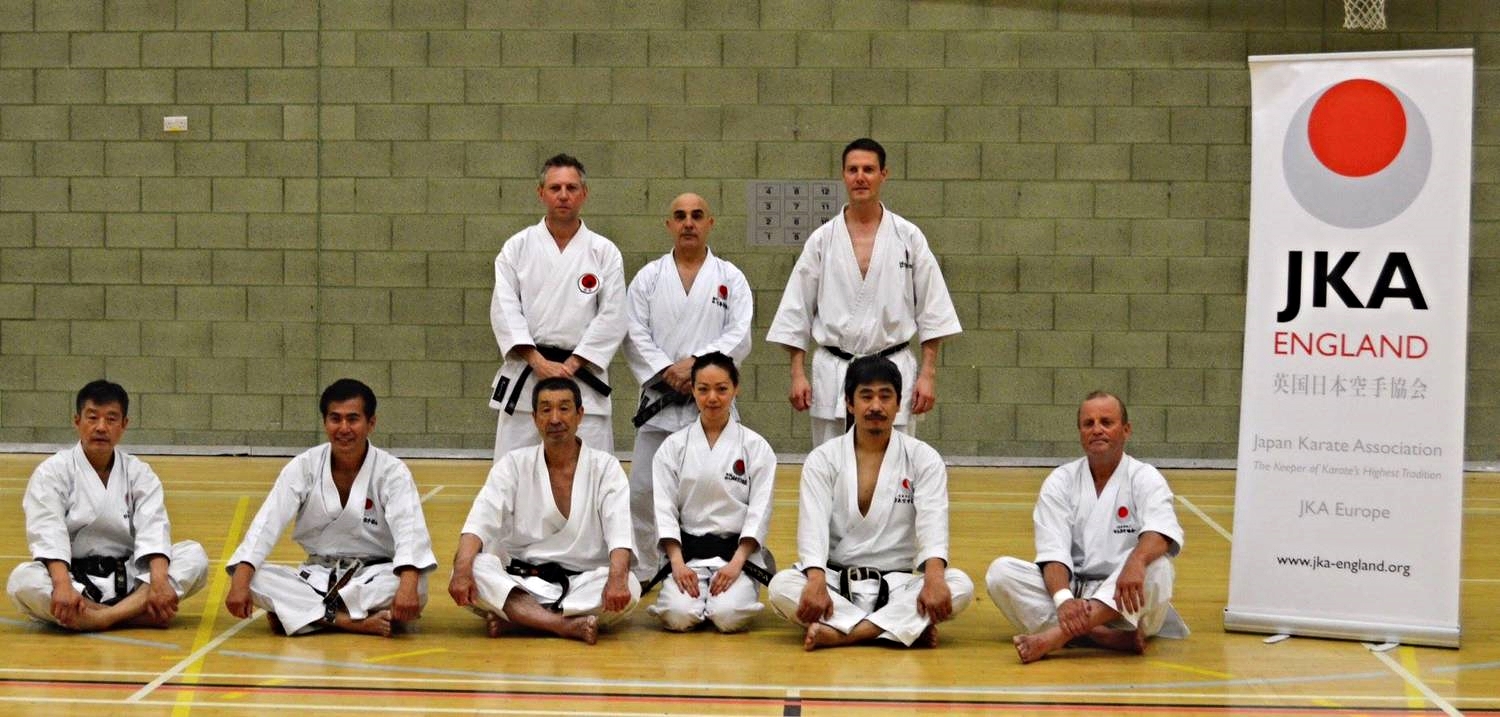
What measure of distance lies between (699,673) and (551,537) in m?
0.86

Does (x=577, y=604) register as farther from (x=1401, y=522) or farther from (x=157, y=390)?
(x=157, y=390)

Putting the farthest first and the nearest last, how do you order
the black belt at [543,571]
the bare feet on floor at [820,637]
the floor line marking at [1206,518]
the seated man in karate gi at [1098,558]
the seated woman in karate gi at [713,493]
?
the floor line marking at [1206,518], the seated woman in karate gi at [713,493], the black belt at [543,571], the bare feet on floor at [820,637], the seated man in karate gi at [1098,558]

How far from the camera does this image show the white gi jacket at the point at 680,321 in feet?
19.8

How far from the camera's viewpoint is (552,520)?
5.07 metres

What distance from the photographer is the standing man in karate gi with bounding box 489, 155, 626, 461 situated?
5.73 m

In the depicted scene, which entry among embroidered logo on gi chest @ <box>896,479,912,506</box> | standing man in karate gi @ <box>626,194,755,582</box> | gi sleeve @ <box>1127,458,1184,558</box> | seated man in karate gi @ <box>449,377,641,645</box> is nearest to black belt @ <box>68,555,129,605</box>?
seated man in karate gi @ <box>449,377,641,645</box>

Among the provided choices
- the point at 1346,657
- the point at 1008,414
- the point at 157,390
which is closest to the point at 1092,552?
the point at 1346,657

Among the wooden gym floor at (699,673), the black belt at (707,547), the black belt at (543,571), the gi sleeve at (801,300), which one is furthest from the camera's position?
the gi sleeve at (801,300)

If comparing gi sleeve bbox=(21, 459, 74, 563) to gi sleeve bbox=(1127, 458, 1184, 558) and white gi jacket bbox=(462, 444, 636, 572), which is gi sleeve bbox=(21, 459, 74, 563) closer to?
white gi jacket bbox=(462, 444, 636, 572)

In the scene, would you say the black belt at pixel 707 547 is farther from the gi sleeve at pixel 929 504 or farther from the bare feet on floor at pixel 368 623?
the bare feet on floor at pixel 368 623

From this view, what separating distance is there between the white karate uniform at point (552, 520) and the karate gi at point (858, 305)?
85 centimetres

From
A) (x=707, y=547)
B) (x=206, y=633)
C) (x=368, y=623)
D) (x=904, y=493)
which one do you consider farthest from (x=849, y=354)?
(x=206, y=633)

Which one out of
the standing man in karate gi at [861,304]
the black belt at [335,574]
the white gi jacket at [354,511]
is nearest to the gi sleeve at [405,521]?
the white gi jacket at [354,511]

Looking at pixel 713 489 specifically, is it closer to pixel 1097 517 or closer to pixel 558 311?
pixel 558 311
